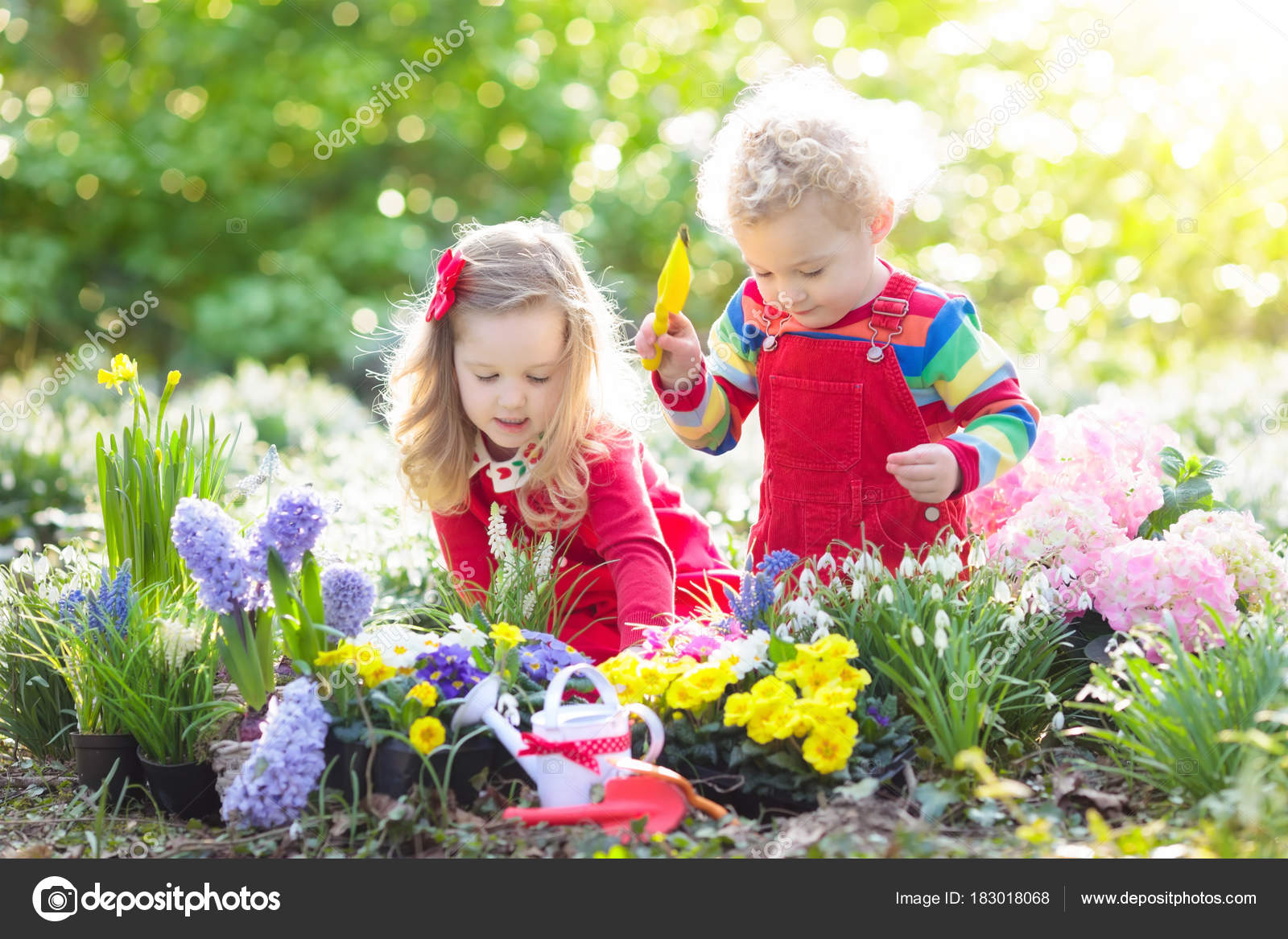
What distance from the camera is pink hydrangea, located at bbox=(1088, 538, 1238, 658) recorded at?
2.54m

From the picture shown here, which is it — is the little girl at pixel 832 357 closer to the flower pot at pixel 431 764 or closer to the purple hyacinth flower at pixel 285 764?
the flower pot at pixel 431 764

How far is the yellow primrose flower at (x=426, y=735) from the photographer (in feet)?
6.70

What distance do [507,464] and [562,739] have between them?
1.12 m

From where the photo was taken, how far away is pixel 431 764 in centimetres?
208

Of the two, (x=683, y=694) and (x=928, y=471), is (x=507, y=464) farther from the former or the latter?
(x=928, y=471)

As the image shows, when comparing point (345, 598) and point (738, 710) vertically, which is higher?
point (345, 598)

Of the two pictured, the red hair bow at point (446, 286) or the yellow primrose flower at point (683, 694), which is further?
the red hair bow at point (446, 286)

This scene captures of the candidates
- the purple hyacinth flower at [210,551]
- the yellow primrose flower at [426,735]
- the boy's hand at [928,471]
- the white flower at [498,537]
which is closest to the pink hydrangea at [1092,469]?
the boy's hand at [928,471]

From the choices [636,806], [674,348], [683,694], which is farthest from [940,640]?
[674,348]

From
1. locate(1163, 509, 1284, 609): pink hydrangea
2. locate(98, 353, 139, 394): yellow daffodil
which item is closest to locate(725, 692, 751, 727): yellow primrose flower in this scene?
locate(1163, 509, 1284, 609): pink hydrangea

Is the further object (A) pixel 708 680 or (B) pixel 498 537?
(B) pixel 498 537

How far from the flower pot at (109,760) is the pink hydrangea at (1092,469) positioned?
7.21 feet

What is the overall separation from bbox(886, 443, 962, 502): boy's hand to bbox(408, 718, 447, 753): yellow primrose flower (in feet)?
3.78
